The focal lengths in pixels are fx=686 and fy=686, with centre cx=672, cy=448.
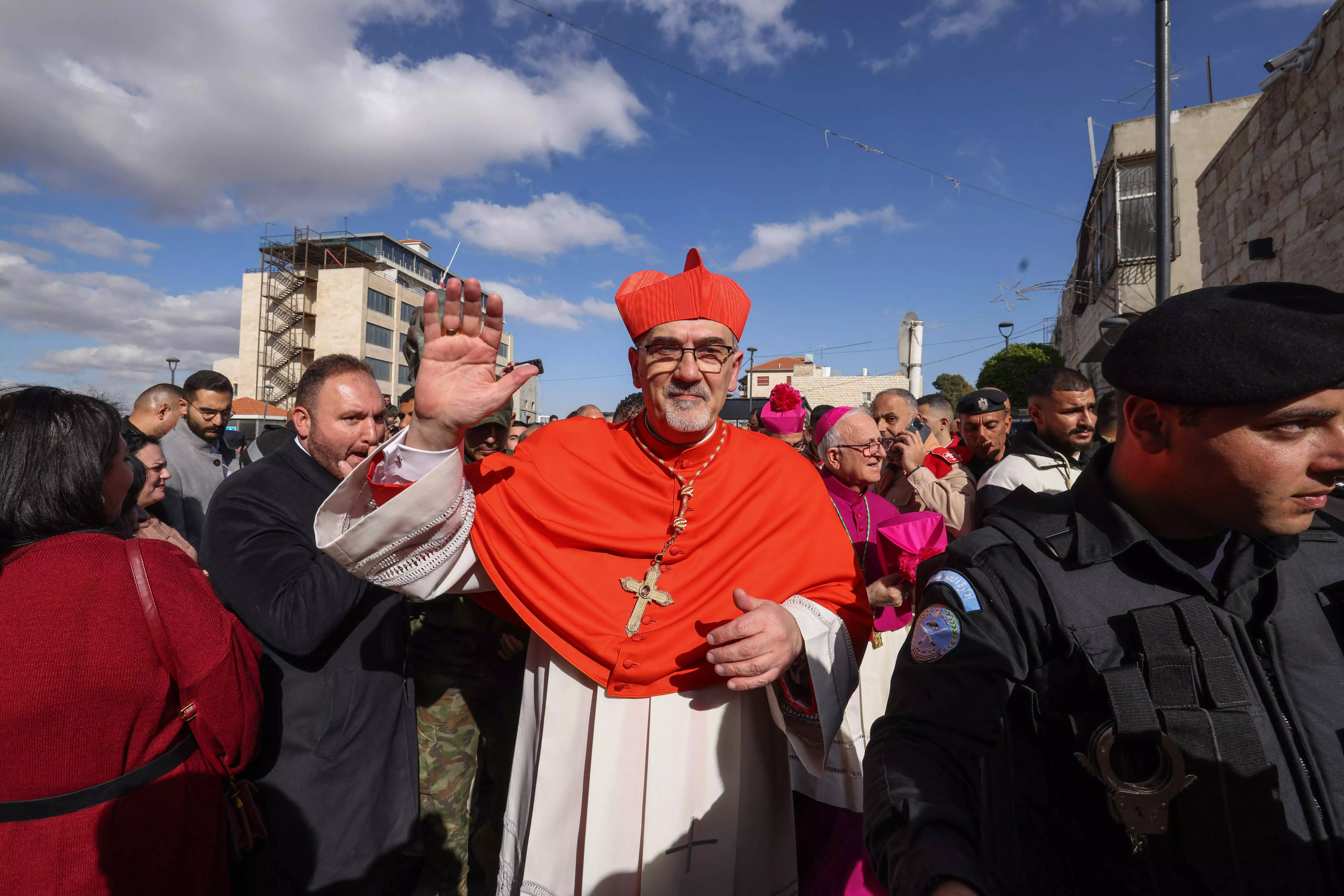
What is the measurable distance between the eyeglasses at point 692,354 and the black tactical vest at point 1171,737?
1.13 m

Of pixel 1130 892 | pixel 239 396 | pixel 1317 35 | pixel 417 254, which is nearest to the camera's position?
pixel 1130 892

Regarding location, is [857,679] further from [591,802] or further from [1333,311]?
[1333,311]

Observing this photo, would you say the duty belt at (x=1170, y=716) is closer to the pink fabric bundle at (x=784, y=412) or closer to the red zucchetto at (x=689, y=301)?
the red zucchetto at (x=689, y=301)

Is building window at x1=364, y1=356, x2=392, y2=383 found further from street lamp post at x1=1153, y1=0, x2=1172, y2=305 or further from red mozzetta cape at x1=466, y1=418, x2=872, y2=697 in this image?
red mozzetta cape at x1=466, y1=418, x2=872, y2=697

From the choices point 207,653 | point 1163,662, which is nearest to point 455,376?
point 207,653

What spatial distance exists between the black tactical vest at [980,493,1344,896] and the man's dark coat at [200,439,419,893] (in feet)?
6.34

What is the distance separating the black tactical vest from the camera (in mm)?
1137

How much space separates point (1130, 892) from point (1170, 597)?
0.52 metres

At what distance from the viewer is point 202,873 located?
191 cm

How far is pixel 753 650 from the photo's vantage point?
5.57ft

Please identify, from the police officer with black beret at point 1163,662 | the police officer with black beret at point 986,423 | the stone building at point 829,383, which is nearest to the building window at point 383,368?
the stone building at point 829,383

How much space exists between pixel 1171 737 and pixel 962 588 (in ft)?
1.28

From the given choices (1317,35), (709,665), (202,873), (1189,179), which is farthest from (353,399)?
(1189,179)

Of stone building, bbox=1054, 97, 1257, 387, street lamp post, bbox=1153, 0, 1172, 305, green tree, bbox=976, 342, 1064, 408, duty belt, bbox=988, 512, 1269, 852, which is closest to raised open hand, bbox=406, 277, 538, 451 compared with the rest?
duty belt, bbox=988, 512, 1269, 852
